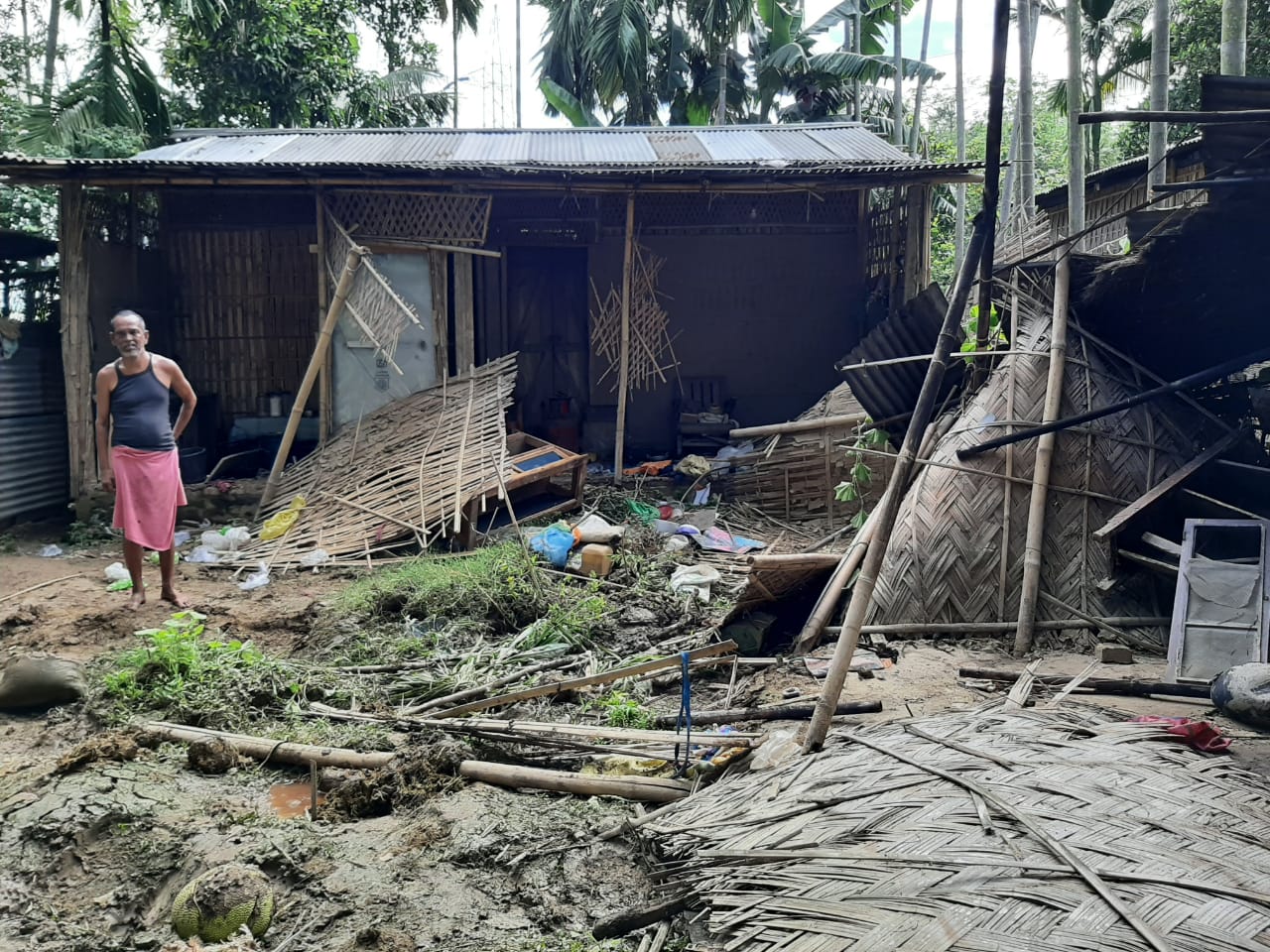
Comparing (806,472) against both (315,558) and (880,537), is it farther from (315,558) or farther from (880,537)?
(880,537)

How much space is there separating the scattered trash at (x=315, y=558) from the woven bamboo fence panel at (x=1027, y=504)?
4.22 meters

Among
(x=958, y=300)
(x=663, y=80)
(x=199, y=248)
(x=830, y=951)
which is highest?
(x=663, y=80)

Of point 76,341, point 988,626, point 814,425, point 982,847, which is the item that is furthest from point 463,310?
point 982,847

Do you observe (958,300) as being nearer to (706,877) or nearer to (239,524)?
(706,877)

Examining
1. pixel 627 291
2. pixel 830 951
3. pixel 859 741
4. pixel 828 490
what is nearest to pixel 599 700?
pixel 859 741

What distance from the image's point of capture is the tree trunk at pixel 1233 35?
8188 mm

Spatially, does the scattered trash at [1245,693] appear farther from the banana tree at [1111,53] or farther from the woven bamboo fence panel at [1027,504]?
the banana tree at [1111,53]

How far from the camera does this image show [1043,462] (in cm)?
511

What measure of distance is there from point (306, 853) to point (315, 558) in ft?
14.2

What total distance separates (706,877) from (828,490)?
615 cm

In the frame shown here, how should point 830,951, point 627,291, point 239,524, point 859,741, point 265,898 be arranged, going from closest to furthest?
point 830,951, point 265,898, point 859,741, point 239,524, point 627,291

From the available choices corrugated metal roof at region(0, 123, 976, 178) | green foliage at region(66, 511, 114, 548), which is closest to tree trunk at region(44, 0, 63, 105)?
corrugated metal roof at region(0, 123, 976, 178)

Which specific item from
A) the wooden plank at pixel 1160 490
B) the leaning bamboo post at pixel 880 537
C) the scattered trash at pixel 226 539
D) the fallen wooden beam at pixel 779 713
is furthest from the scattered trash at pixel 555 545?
the wooden plank at pixel 1160 490

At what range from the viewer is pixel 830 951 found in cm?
227
